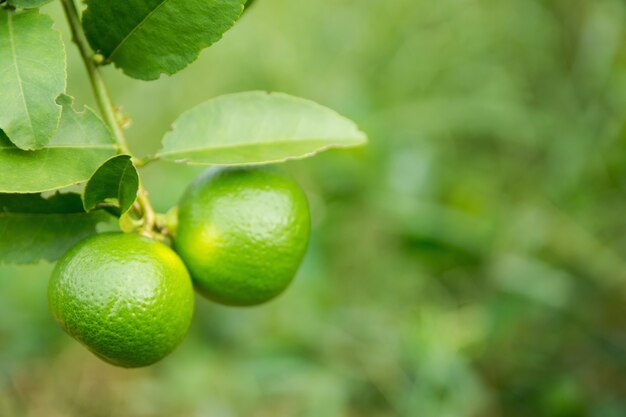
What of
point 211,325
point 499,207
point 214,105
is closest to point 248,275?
point 214,105

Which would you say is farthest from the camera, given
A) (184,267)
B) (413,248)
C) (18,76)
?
(413,248)

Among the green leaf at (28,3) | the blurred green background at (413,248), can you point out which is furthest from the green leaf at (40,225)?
the blurred green background at (413,248)

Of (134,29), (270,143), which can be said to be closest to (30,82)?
(134,29)

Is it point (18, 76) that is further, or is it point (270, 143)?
point (270, 143)

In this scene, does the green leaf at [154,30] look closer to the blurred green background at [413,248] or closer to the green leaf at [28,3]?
the green leaf at [28,3]

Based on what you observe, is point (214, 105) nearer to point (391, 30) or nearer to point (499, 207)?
point (499, 207)

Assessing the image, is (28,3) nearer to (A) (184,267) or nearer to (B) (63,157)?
(B) (63,157)
